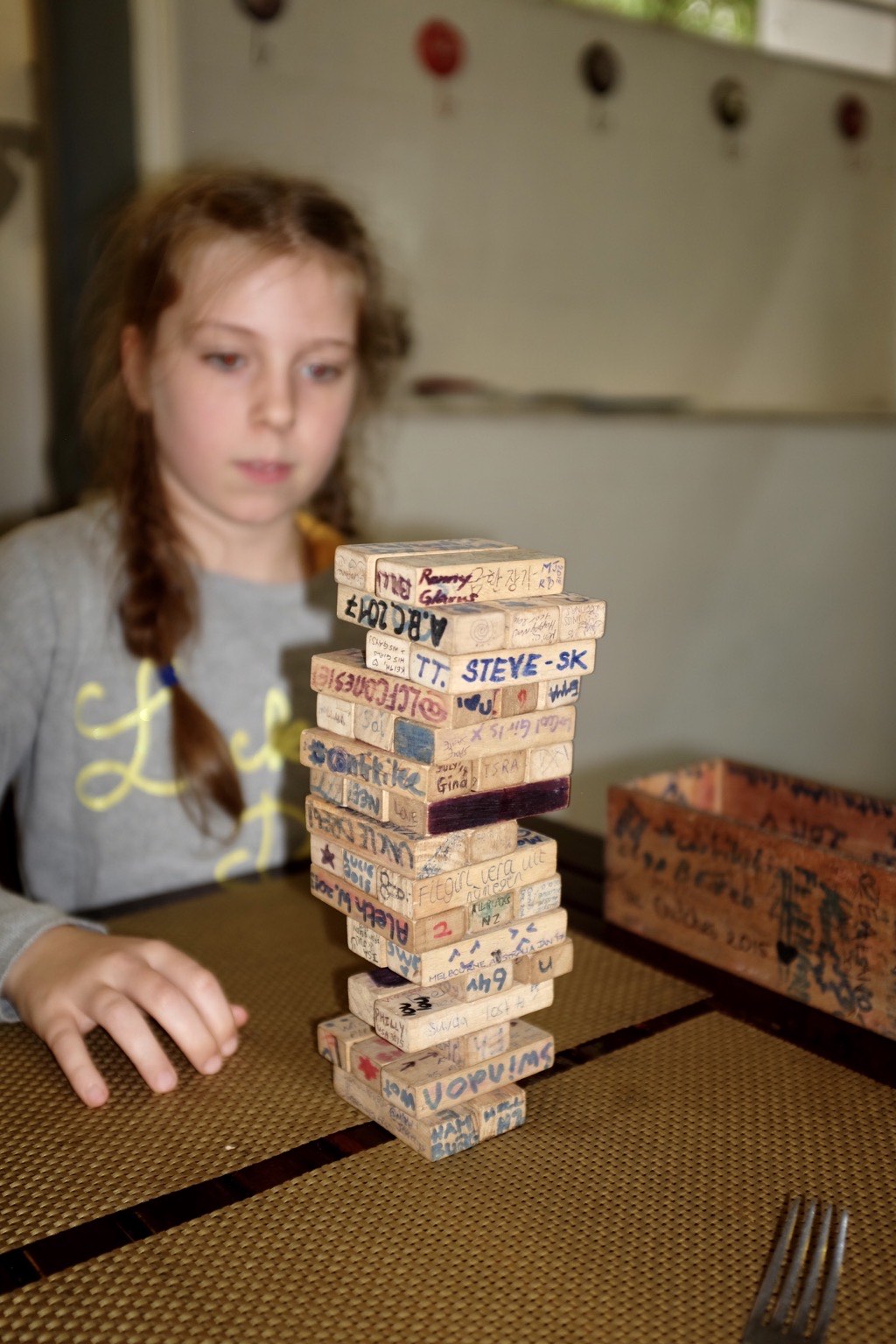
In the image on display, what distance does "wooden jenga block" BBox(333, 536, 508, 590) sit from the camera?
2.12 ft

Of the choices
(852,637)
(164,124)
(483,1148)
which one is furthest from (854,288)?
(483,1148)

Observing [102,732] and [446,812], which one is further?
[102,732]

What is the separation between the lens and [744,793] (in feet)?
3.47

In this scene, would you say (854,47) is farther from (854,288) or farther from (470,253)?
(470,253)

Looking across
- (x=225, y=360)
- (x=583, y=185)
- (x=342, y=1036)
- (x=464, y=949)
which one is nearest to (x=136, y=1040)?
(x=342, y=1036)

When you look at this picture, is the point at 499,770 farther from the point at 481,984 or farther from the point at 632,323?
the point at 632,323

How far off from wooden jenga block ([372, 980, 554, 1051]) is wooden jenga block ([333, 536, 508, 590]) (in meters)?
0.25

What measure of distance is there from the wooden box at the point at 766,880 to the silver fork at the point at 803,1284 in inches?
8.8

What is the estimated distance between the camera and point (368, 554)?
0.65 m

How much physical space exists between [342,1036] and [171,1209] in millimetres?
143

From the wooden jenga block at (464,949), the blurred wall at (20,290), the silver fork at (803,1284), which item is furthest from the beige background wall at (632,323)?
the silver fork at (803,1284)

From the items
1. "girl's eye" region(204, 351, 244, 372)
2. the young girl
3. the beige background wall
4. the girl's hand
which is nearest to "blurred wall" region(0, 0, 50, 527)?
the beige background wall

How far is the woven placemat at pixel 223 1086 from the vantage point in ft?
2.10

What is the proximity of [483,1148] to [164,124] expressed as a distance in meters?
1.92
